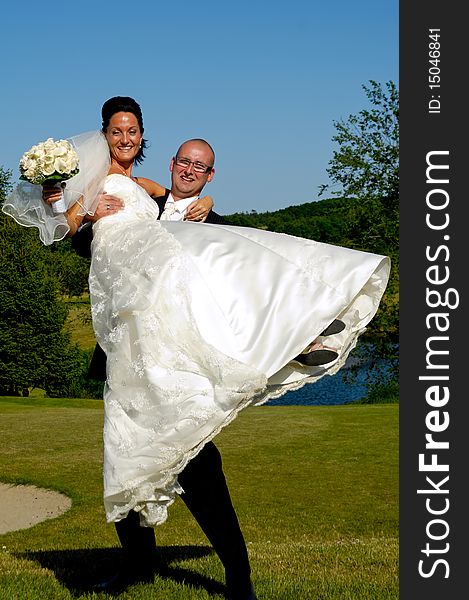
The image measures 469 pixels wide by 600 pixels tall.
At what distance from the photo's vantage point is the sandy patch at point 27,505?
37.0 ft

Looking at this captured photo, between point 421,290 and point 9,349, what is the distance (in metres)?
37.3

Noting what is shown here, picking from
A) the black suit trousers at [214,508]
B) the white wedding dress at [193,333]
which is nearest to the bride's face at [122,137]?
the white wedding dress at [193,333]

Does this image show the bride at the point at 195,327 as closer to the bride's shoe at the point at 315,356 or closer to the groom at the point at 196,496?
the bride's shoe at the point at 315,356

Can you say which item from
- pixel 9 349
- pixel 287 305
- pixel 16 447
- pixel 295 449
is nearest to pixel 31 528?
pixel 16 447

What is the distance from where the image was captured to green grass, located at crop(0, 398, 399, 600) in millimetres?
4953

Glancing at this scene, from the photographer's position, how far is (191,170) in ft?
15.7

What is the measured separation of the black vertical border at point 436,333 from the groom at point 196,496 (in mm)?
970

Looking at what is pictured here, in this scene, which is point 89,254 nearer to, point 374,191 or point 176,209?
point 176,209

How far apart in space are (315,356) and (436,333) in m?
1.01

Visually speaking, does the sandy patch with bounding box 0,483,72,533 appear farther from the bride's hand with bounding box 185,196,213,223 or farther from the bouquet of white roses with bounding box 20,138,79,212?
the bouquet of white roses with bounding box 20,138,79,212

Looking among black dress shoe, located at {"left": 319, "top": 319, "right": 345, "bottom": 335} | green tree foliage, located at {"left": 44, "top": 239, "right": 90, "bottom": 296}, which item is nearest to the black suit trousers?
black dress shoe, located at {"left": 319, "top": 319, "right": 345, "bottom": 335}

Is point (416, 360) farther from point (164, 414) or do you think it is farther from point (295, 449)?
point (295, 449)

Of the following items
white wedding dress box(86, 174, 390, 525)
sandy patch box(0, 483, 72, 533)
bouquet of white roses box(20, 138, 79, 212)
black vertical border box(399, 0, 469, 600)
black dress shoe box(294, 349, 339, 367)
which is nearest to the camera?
white wedding dress box(86, 174, 390, 525)

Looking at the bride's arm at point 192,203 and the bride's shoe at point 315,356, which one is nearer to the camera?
the bride's shoe at point 315,356
